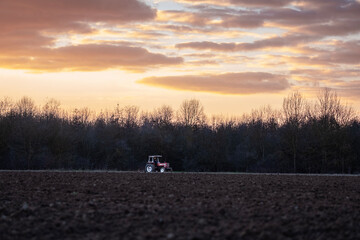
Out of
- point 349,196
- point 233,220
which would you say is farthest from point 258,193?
point 233,220

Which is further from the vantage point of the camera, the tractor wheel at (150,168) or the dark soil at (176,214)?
the tractor wheel at (150,168)

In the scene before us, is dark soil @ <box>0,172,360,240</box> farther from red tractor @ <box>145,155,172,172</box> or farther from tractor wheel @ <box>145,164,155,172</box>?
red tractor @ <box>145,155,172,172</box>

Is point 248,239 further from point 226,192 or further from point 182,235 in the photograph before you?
point 226,192

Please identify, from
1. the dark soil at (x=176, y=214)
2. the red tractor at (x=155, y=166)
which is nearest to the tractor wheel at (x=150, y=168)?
the red tractor at (x=155, y=166)

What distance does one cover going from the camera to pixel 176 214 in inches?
730

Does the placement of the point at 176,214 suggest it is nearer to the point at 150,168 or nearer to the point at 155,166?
the point at 150,168

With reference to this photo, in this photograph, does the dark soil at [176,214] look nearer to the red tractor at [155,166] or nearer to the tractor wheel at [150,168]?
the tractor wheel at [150,168]

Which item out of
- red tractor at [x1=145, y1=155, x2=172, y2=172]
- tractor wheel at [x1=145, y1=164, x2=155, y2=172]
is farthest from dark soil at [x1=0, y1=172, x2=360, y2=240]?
red tractor at [x1=145, y1=155, x2=172, y2=172]

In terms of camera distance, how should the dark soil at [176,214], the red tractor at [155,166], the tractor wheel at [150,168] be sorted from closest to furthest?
the dark soil at [176,214] → the tractor wheel at [150,168] → the red tractor at [155,166]

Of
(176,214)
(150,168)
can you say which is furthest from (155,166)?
(176,214)

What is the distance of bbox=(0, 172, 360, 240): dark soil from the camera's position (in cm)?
1516

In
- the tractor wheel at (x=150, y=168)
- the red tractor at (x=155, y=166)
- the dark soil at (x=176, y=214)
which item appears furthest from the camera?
the red tractor at (x=155, y=166)

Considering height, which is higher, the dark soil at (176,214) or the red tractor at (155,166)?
the red tractor at (155,166)

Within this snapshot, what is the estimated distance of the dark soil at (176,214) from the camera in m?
15.2
